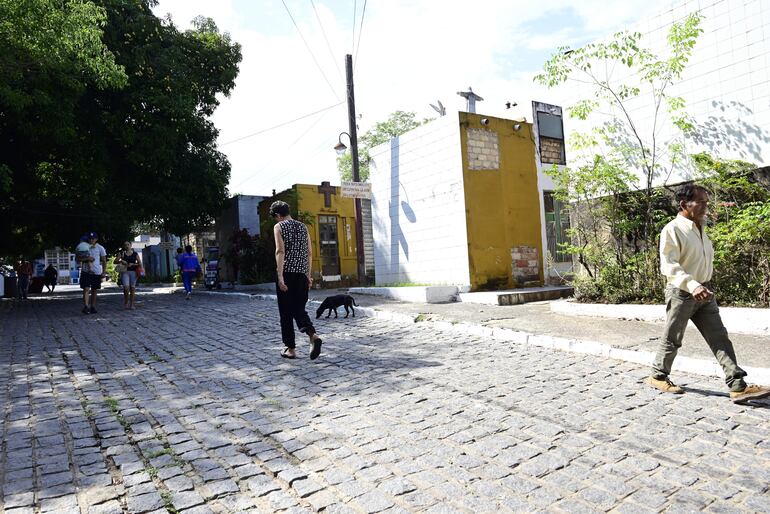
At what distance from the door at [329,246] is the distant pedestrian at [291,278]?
1367 cm

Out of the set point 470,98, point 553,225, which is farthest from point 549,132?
point 470,98

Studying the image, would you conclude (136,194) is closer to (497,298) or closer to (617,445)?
(497,298)

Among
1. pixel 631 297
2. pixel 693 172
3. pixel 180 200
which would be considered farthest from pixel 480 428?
pixel 180 200

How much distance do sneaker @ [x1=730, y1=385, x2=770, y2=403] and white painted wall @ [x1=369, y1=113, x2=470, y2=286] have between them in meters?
8.14

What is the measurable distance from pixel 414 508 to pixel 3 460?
2591mm

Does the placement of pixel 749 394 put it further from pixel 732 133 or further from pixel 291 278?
pixel 732 133

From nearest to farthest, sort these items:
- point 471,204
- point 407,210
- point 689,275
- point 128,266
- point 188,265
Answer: point 689,275
point 471,204
point 128,266
point 407,210
point 188,265

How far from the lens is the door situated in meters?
19.9

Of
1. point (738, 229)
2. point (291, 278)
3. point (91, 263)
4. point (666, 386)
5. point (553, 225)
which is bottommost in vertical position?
point (666, 386)

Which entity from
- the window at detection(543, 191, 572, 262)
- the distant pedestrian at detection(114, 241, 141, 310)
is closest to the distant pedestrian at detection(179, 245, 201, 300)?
the distant pedestrian at detection(114, 241, 141, 310)

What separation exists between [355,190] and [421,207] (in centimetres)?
178

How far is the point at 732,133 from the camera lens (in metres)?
7.96

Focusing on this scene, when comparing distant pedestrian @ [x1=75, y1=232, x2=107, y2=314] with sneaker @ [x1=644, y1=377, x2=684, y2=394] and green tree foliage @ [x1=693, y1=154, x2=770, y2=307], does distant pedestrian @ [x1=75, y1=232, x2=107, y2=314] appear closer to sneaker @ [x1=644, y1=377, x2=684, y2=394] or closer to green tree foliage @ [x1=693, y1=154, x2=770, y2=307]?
sneaker @ [x1=644, y1=377, x2=684, y2=394]

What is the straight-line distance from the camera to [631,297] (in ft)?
27.7
